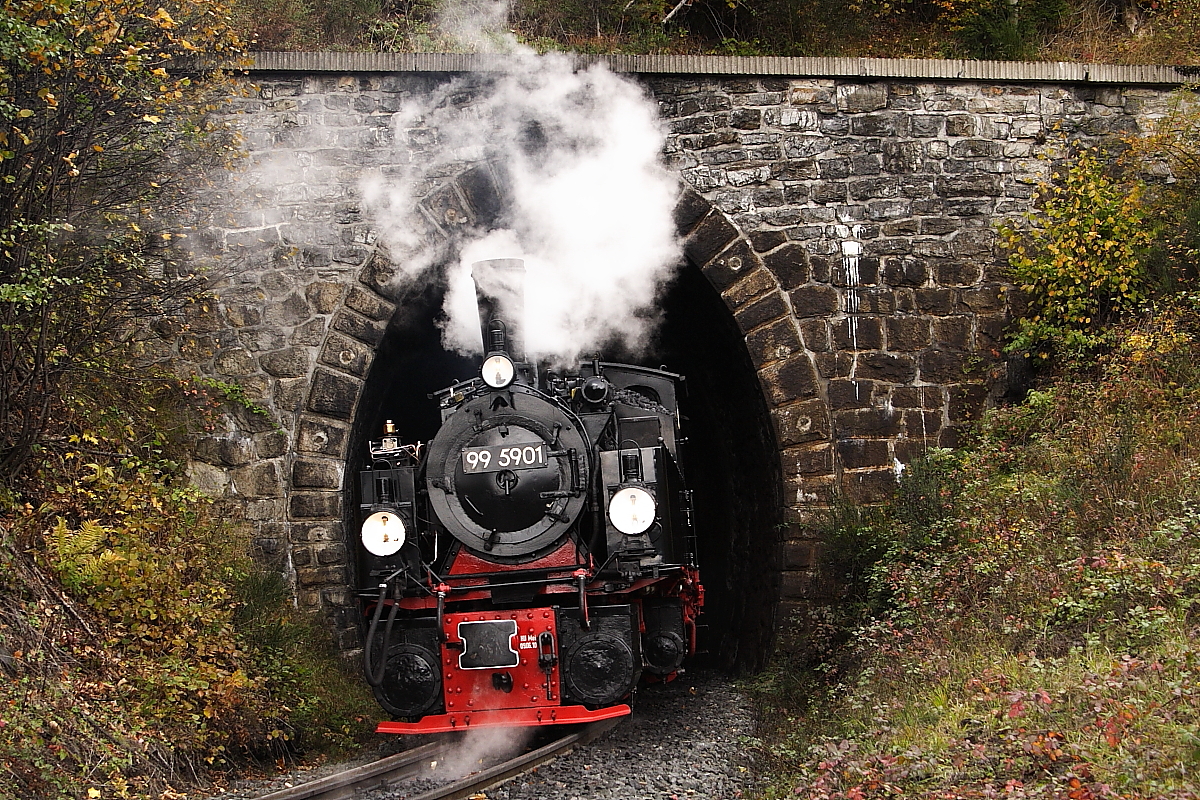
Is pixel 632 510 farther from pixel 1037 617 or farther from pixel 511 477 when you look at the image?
pixel 1037 617

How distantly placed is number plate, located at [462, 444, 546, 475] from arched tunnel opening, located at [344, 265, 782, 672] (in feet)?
6.33

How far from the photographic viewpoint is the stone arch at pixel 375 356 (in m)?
8.99

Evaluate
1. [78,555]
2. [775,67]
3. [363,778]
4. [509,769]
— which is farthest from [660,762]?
[775,67]

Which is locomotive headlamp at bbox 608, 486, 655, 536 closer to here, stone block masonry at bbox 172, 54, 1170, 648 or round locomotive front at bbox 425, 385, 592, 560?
round locomotive front at bbox 425, 385, 592, 560

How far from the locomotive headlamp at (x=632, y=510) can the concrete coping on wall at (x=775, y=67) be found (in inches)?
159

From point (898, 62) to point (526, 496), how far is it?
16.4ft

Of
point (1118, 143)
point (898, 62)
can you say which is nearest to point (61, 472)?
point (898, 62)

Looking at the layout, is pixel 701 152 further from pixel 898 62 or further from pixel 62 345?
pixel 62 345

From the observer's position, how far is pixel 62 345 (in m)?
7.48

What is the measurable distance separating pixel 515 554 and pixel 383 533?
0.80m

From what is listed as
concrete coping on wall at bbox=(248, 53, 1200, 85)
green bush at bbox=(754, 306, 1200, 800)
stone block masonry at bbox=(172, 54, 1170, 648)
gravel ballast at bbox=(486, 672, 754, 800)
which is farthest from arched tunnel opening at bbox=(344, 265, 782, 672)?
concrete coping on wall at bbox=(248, 53, 1200, 85)

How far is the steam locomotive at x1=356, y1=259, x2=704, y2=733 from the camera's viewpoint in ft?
21.8

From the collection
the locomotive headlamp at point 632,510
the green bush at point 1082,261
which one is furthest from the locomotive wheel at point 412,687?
the green bush at point 1082,261

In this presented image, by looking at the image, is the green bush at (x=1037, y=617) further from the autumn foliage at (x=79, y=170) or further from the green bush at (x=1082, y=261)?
the autumn foliage at (x=79, y=170)
